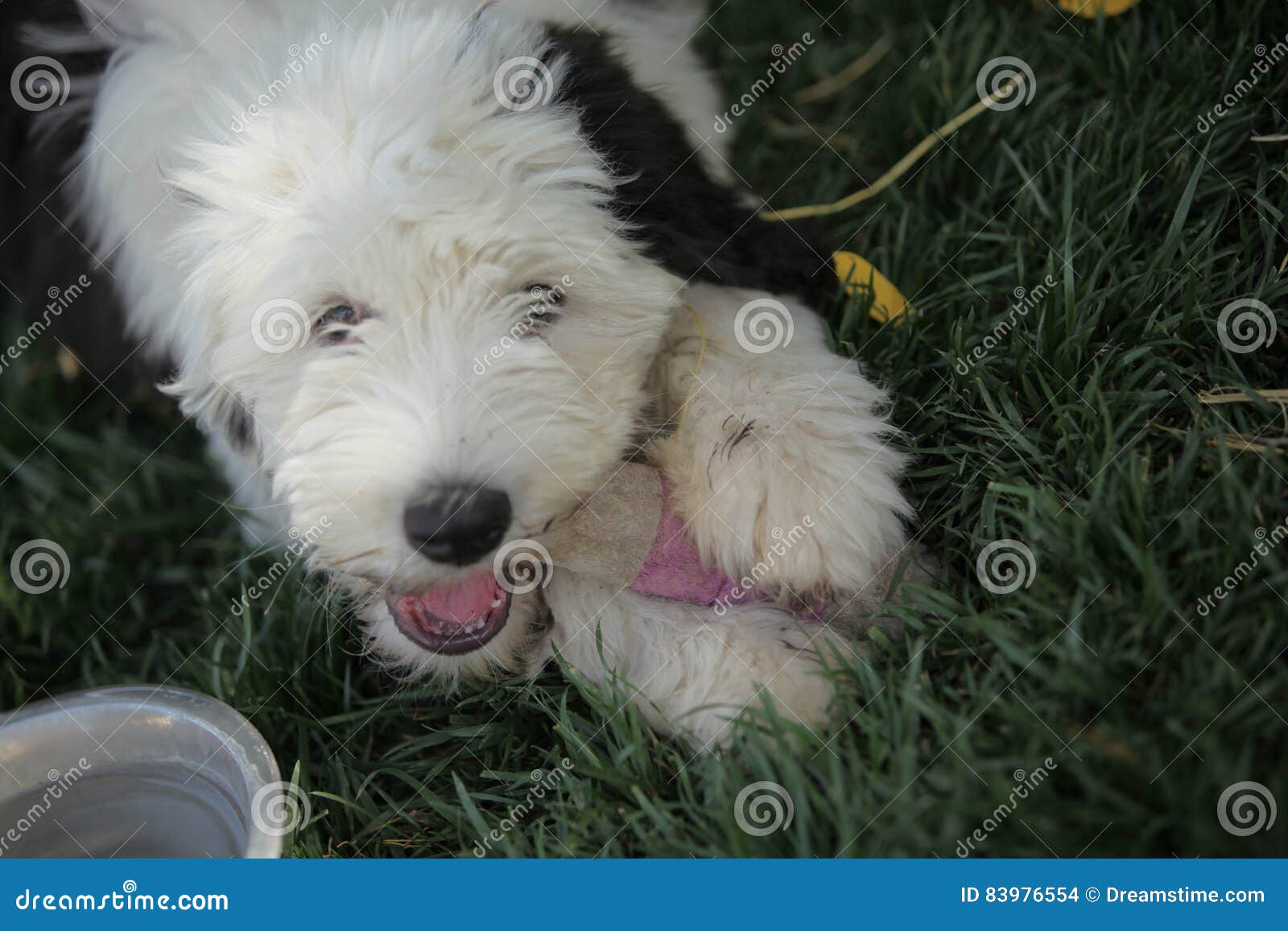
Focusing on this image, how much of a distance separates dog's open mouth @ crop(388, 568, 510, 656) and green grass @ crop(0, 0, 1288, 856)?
0.71ft

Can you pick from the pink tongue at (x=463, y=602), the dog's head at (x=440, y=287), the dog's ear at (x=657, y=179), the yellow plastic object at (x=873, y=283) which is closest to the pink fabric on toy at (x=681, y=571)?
the dog's head at (x=440, y=287)

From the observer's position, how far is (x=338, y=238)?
1.90 m

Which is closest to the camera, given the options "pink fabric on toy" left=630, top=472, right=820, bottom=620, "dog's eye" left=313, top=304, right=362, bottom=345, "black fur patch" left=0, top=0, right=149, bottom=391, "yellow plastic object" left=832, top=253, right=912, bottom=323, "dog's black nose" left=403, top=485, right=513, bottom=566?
"dog's black nose" left=403, top=485, right=513, bottom=566

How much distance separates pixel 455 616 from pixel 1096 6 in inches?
106

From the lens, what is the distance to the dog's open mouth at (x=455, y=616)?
7.13ft

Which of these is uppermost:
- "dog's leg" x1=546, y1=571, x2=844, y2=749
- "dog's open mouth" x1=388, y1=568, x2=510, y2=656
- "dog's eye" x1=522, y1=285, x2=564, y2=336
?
"dog's eye" x1=522, y1=285, x2=564, y2=336

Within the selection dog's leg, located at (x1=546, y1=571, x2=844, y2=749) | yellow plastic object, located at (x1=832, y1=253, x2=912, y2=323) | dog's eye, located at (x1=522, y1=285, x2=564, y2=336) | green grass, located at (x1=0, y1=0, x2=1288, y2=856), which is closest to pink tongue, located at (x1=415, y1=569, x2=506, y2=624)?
dog's leg, located at (x1=546, y1=571, x2=844, y2=749)

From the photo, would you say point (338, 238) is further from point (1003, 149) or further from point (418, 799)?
point (1003, 149)

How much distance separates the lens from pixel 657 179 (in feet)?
7.15

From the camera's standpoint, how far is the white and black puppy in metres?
1.91

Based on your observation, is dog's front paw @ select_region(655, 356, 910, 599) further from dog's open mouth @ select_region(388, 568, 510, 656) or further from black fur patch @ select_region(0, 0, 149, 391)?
black fur patch @ select_region(0, 0, 149, 391)

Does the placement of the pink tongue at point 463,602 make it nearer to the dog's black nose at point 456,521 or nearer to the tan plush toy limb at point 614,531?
the tan plush toy limb at point 614,531

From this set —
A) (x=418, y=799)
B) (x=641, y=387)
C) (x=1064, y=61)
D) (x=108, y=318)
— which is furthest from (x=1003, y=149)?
(x=108, y=318)
